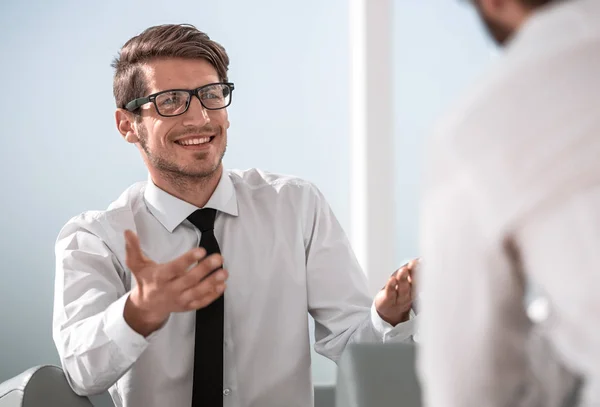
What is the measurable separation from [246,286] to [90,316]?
1.39 ft

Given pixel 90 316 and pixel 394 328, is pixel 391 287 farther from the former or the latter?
pixel 90 316

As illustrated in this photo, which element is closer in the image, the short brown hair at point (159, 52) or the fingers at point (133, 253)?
the fingers at point (133, 253)

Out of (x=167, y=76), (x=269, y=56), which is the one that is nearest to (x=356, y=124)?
(x=269, y=56)

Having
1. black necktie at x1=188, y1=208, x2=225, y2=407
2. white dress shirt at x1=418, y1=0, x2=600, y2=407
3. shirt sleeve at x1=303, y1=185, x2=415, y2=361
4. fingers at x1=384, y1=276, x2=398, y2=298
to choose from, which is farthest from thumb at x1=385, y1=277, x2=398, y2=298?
white dress shirt at x1=418, y1=0, x2=600, y2=407

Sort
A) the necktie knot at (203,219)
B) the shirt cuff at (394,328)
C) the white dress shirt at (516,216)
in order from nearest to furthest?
the white dress shirt at (516,216) → the shirt cuff at (394,328) → the necktie knot at (203,219)

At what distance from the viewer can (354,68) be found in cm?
345

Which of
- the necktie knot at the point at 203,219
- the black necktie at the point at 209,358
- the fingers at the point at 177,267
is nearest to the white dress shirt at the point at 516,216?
the fingers at the point at 177,267

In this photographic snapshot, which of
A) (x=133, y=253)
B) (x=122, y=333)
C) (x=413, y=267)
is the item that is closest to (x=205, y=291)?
(x=133, y=253)

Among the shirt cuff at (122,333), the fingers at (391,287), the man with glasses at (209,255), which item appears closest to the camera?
A: the shirt cuff at (122,333)

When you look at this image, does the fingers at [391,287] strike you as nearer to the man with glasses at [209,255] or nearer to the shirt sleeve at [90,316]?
the man with glasses at [209,255]

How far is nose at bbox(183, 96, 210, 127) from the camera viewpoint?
6.82 feet

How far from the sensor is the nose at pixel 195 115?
2078 mm

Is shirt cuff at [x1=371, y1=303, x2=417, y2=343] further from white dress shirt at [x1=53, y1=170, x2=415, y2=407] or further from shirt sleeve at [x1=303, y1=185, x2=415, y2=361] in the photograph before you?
shirt sleeve at [x1=303, y1=185, x2=415, y2=361]

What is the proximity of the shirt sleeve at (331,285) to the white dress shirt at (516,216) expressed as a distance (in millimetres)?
1319
